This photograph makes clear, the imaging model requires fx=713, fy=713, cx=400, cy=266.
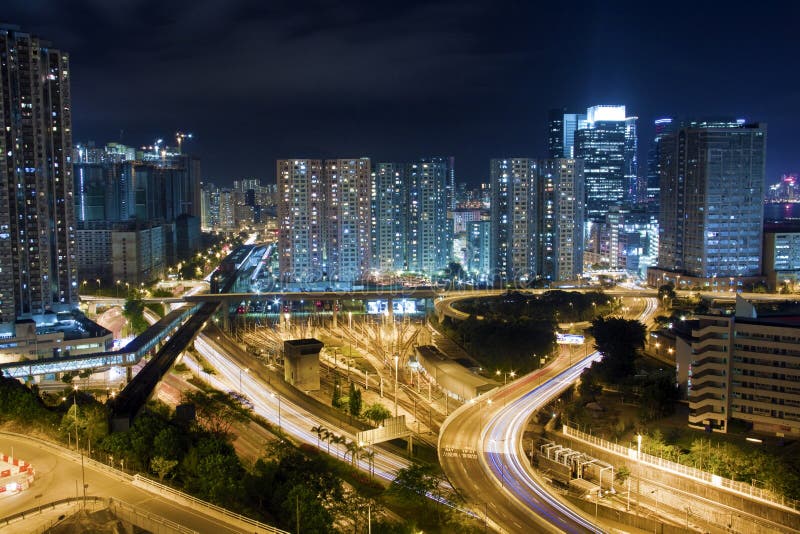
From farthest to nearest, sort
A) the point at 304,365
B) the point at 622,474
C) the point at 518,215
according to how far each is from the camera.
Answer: the point at 518,215 → the point at 304,365 → the point at 622,474

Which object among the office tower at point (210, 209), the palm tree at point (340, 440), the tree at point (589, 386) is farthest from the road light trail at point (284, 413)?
the office tower at point (210, 209)

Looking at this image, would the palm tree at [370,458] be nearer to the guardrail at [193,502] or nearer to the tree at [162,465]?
the tree at [162,465]

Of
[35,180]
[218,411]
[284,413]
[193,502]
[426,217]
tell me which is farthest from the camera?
[426,217]

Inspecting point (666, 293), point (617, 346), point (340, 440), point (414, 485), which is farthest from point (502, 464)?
point (666, 293)

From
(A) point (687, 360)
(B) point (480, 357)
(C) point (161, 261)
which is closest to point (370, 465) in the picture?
(A) point (687, 360)

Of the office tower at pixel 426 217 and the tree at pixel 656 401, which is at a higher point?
the office tower at pixel 426 217

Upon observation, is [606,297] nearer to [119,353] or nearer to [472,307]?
[472,307]

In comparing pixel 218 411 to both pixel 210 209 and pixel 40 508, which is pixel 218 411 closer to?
pixel 40 508
